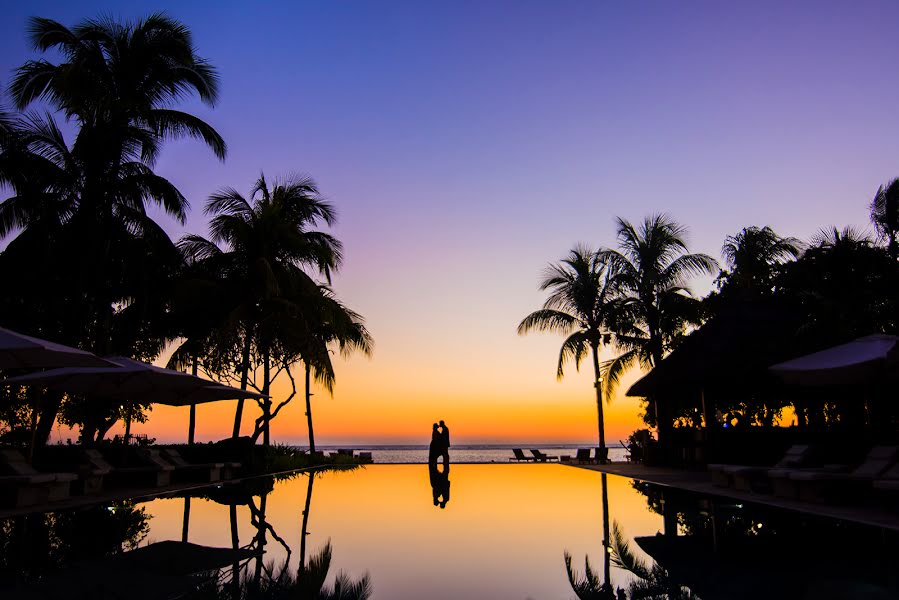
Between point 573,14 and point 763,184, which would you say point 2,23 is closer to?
point 573,14

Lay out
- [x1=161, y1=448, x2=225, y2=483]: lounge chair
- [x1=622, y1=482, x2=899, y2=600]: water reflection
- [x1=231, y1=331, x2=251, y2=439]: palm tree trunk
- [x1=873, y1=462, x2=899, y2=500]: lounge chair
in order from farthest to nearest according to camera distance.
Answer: [x1=231, y1=331, x2=251, y2=439]: palm tree trunk
[x1=161, y1=448, x2=225, y2=483]: lounge chair
[x1=873, y1=462, x2=899, y2=500]: lounge chair
[x1=622, y1=482, x2=899, y2=600]: water reflection

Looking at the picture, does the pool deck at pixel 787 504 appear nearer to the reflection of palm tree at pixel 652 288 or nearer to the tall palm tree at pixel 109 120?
the reflection of palm tree at pixel 652 288

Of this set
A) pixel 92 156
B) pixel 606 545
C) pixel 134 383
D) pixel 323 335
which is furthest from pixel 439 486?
pixel 92 156

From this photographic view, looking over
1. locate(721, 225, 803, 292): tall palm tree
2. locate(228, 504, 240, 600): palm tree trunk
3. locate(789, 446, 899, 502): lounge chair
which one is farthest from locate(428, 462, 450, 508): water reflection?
locate(721, 225, 803, 292): tall palm tree

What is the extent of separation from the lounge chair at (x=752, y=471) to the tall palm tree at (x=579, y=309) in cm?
933

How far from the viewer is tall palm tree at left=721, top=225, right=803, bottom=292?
85.2 feet

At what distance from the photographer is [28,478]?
917cm

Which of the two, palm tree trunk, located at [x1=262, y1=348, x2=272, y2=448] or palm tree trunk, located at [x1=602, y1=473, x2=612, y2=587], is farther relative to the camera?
palm tree trunk, located at [x1=262, y1=348, x2=272, y2=448]

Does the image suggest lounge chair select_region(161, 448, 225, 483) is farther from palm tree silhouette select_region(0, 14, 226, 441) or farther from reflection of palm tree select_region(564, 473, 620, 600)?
reflection of palm tree select_region(564, 473, 620, 600)

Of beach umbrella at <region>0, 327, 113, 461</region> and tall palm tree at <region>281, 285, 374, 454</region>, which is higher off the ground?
tall palm tree at <region>281, 285, 374, 454</region>

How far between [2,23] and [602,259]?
59.1ft

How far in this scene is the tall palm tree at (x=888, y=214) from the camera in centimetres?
1825

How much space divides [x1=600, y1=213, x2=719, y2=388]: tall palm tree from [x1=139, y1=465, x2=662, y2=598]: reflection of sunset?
8.87m

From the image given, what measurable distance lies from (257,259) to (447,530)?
13704mm
